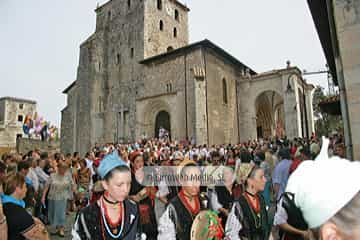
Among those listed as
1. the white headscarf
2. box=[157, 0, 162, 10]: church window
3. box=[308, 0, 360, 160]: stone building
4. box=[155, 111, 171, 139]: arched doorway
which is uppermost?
box=[157, 0, 162, 10]: church window

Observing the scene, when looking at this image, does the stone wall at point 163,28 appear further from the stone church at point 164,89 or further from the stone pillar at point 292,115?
the stone pillar at point 292,115

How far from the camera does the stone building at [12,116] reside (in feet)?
167

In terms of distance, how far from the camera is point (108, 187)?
93.7 inches

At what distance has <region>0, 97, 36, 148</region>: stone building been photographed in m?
50.8

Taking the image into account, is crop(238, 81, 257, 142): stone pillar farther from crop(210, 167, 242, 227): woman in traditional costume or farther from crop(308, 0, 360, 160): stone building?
crop(308, 0, 360, 160): stone building

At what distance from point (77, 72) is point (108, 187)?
2956cm

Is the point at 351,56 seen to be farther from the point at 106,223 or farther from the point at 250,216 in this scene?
the point at 106,223

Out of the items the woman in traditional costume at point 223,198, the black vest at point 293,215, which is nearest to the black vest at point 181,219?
the black vest at point 293,215

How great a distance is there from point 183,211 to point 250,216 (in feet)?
2.75

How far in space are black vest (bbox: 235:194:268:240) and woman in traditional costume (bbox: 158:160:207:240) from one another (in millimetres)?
468

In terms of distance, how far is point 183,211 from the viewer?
8.77ft

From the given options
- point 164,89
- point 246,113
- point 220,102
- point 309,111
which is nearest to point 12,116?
point 164,89

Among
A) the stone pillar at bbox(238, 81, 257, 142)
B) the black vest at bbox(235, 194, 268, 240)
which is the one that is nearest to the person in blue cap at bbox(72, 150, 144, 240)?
the black vest at bbox(235, 194, 268, 240)

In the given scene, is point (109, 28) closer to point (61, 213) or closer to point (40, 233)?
point (61, 213)
